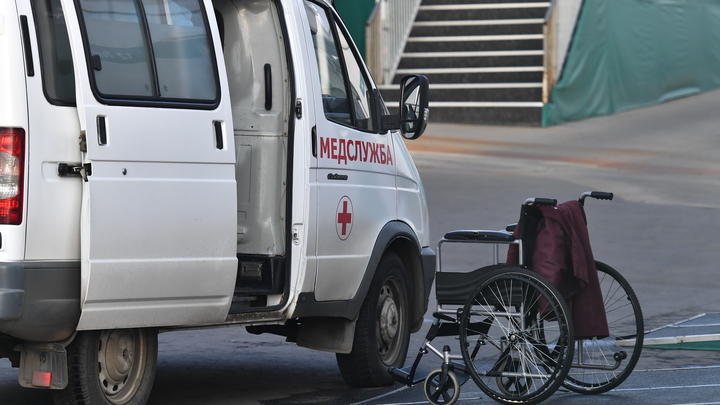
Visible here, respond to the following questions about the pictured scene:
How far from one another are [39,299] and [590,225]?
8827 mm

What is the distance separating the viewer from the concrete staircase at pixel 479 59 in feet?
64.2

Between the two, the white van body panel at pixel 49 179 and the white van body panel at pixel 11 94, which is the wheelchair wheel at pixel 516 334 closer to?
the white van body panel at pixel 49 179

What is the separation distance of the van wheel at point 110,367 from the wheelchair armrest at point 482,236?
167 centimetres

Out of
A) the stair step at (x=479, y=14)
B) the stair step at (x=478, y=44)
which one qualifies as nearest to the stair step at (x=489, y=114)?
the stair step at (x=478, y=44)

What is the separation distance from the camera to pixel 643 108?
69.7 feet

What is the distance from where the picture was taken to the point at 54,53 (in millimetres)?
4672

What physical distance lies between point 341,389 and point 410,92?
1.67 metres

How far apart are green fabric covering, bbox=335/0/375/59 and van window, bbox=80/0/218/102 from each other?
49.6 feet

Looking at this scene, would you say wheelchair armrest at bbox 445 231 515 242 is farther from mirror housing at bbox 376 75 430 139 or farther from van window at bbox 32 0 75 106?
van window at bbox 32 0 75 106

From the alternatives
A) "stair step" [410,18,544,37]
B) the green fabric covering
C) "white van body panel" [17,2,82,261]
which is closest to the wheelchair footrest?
"white van body panel" [17,2,82,261]

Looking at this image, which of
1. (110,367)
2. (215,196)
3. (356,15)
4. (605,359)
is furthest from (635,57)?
(110,367)

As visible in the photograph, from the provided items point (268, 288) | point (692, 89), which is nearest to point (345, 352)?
point (268, 288)

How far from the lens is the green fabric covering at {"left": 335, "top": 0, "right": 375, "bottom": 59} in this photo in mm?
20344

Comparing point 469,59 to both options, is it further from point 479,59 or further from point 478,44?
point 478,44
